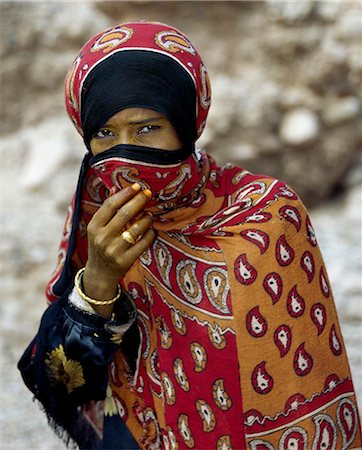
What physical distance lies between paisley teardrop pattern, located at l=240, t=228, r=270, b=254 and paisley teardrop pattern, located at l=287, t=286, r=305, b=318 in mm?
123

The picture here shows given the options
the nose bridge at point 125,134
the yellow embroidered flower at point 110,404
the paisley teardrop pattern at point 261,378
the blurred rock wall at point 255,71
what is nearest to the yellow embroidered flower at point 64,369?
the yellow embroidered flower at point 110,404

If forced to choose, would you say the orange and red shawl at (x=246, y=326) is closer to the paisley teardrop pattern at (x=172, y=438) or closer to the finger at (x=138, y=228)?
the paisley teardrop pattern at (x=172, y=438)

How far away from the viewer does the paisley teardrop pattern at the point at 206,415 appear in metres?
2.00

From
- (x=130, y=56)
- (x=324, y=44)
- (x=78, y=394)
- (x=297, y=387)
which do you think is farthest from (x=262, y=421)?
(x=324, y=44)

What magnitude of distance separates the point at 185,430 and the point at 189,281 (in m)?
0.40

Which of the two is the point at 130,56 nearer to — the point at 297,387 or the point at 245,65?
the point at 297,387

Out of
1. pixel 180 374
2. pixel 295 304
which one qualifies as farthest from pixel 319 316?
pixel 180 374

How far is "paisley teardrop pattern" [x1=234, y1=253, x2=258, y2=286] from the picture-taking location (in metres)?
1.89

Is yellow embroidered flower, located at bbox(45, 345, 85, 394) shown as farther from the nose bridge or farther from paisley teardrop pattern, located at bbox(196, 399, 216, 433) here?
the nose bridge

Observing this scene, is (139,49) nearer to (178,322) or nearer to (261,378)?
(178,322)

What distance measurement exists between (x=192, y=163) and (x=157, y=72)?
0.82 ft

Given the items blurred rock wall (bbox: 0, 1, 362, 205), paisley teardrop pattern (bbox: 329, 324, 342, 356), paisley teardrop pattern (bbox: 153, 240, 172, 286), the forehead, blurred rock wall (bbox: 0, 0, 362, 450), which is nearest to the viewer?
the forehead

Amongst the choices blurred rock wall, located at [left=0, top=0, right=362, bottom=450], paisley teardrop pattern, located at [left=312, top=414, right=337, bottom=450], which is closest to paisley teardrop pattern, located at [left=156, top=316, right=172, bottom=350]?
paisley teardrop pattern, located at [left=312, top=414, right=337, bottom=450]

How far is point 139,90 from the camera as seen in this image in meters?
1.86
